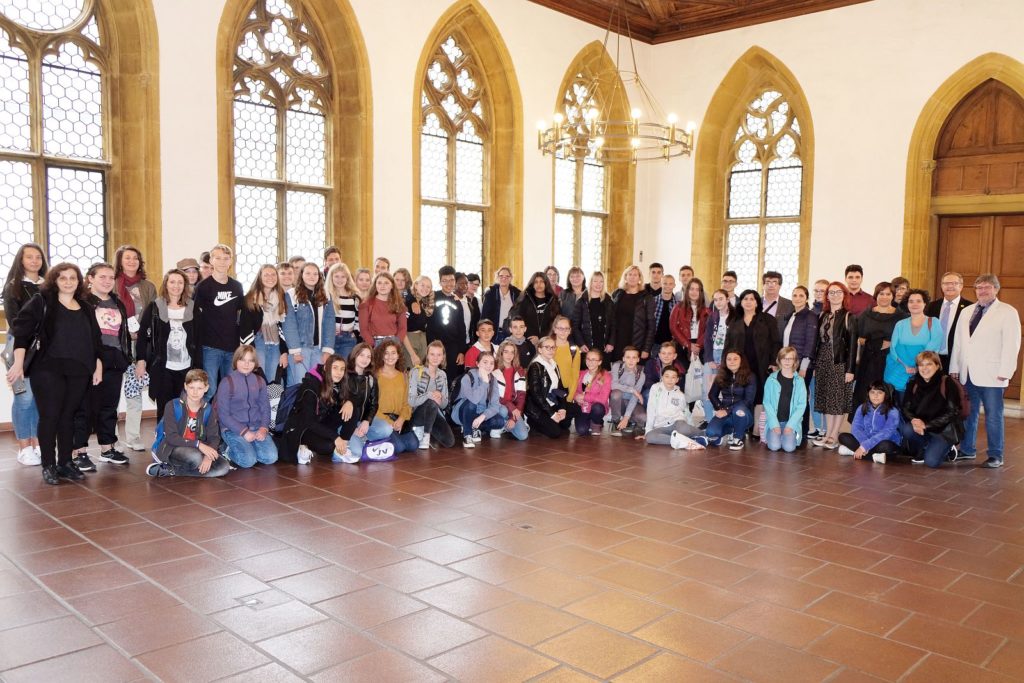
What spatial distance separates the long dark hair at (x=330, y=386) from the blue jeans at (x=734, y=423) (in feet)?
10.0

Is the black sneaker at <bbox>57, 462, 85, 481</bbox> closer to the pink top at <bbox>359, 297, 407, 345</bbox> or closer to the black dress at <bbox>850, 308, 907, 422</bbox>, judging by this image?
the pink top at <bbox>359, 297, 407, 345</bbox>

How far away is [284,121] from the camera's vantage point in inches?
341

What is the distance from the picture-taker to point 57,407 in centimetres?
521

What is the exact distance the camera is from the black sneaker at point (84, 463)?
551 cm

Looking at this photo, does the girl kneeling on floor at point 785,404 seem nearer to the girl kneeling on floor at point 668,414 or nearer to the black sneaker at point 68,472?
the girl kneeling on floor at point 668,414

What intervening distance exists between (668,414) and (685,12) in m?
6.43

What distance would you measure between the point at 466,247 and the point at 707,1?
4.36 m

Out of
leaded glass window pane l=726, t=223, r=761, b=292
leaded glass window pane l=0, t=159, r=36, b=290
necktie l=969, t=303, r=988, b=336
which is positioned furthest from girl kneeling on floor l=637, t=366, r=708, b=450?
leaded glass window pane l=0, t=159, r=36, b=290

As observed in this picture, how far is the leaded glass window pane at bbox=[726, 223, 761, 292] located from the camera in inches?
452

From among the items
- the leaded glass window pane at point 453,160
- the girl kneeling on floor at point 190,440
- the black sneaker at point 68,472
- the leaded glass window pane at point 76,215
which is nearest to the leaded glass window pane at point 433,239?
the leaded glass window pane at point 453,160

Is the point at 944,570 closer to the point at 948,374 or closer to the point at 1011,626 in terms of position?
the point at 1011,626

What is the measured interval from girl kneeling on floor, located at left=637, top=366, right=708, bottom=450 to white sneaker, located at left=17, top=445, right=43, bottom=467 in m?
4.58

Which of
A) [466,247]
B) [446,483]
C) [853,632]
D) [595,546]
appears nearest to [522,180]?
[466,247]

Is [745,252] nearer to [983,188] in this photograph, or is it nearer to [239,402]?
[983,188]
